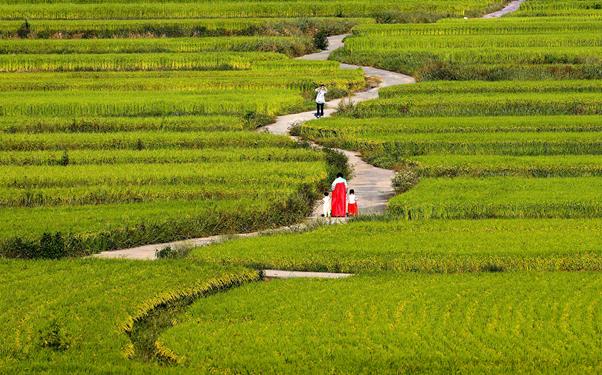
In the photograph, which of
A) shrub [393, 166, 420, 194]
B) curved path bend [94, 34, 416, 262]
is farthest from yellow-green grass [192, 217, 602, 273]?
shrub [393, 166, 420, 194]

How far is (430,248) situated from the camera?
36500mm

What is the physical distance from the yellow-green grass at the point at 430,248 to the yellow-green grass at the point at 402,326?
59.0 inches

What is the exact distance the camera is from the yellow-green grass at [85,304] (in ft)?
88.2

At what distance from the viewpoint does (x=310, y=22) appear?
95688 millimetres

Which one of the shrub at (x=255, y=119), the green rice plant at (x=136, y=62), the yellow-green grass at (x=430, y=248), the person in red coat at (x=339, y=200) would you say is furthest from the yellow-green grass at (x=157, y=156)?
the green rice plant at (x=136, y=62)

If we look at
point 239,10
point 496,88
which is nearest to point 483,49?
point 496,88

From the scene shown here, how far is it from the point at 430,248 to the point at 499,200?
656 cm

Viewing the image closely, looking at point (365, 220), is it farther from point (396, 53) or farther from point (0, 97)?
point (396, 53)

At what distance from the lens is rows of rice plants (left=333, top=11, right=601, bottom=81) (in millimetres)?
74375

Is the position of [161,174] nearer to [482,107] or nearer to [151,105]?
[151,105]

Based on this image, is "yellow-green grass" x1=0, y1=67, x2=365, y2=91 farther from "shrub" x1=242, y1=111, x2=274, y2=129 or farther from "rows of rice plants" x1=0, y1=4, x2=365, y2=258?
"shrub" x1=242, y1=111, x2=274, y2=129

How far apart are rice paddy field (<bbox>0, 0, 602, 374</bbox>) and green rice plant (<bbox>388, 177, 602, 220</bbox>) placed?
0.07 m

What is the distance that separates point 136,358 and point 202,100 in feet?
126

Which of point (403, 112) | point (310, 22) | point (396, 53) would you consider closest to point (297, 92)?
point (403, 112)
